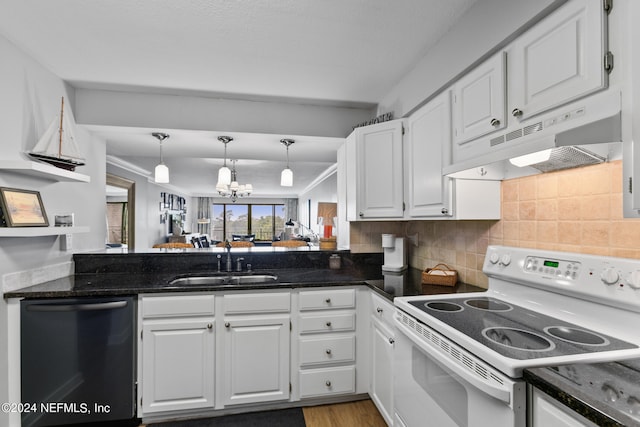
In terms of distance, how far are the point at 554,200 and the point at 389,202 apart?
3.23ft

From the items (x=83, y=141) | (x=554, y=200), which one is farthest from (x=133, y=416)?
(x=554, y=200)

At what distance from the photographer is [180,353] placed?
1936 mm

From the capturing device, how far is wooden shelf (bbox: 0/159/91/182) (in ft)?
5.41

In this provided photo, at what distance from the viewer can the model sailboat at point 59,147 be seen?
1880 mm

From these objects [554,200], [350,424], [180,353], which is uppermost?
[554,200]

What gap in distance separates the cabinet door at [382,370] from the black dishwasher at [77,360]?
149 centimetres

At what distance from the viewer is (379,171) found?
7.48 ft

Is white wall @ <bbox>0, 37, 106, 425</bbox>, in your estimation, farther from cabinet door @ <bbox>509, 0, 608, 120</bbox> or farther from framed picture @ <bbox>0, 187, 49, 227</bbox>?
cabinet door @ <bbox>509, 0, 608, 120</bbox>

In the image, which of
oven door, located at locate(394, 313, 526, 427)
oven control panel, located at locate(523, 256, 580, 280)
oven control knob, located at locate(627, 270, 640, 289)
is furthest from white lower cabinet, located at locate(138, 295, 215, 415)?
oven control knob, located at locate(627, 270, 640, 289)

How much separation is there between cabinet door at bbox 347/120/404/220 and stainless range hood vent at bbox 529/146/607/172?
0.92m

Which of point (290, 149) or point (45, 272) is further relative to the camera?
point (290, 149)

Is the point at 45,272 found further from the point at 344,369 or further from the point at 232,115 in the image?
the point at 344,369

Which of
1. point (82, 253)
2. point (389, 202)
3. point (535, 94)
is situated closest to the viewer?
point (535, 94)

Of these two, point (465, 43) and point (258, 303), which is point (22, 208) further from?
point (465, 43)
